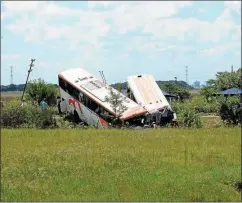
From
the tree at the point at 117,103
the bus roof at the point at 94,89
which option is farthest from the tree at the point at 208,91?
the tree at the point at 117,103

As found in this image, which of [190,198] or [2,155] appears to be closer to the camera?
[190,198]

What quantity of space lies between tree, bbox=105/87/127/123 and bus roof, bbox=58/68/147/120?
163 mm

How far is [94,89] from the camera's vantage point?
75.3 feet

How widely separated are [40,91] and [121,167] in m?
20.0

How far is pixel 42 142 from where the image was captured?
15.1 m

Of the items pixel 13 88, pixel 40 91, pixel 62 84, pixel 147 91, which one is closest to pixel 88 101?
pixel 62 84

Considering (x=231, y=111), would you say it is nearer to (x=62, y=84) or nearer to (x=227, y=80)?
(x=62, y=84)

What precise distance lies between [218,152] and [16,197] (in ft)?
21.1

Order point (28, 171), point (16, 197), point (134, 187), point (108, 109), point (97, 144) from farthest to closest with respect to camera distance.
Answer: point (108, 109) < point (97, 144) < point (28, 171) < point (134, 187) < point (16, 197)

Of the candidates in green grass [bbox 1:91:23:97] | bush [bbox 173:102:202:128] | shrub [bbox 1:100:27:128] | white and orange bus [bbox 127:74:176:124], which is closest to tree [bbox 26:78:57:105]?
green grass [bbox 1:91:23:97]

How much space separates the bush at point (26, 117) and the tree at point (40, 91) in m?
6.74

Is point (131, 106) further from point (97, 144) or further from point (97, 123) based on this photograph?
point (97, 144)

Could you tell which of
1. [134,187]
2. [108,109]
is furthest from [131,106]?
[134,187]

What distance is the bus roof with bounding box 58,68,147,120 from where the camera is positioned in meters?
21.5
